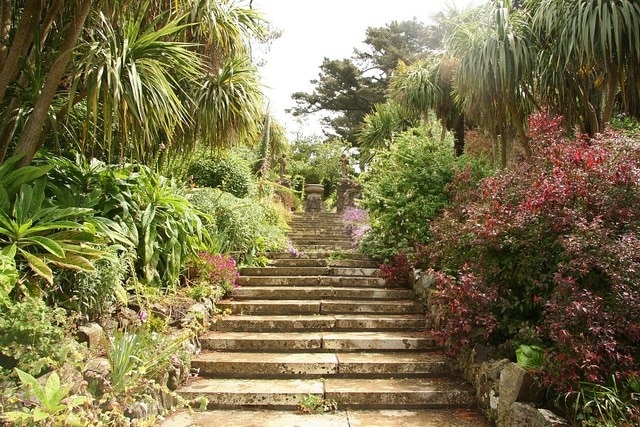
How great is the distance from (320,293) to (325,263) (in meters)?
1.03

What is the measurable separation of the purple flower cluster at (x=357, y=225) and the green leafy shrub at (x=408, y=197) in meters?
0.38

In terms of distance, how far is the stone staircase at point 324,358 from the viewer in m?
3.07

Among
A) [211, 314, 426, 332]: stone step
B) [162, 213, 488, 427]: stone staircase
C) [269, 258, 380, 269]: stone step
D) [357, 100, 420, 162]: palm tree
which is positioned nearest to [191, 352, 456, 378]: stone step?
[162, 213, 488, 427]: stone staircase

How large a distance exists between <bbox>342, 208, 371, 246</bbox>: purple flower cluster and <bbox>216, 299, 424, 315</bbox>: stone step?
209cm

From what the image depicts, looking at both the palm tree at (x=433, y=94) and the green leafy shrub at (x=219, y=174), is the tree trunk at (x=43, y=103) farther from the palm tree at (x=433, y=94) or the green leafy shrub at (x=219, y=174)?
the palm tree at (x=433, y=94)

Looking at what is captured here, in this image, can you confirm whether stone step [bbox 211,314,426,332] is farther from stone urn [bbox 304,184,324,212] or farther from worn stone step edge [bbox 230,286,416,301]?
stone urn [bbox 304,184,324,212]

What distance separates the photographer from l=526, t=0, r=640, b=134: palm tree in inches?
167

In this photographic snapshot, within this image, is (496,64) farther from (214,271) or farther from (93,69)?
(93,69)

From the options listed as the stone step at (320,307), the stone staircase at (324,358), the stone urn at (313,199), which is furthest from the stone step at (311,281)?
the stone urn at (313,199)

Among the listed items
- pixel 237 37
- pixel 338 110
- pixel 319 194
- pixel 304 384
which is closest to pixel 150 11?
pixel 237 37

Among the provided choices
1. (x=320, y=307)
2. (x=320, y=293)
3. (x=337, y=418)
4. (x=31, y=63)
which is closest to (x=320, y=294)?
(x=320, y=293)

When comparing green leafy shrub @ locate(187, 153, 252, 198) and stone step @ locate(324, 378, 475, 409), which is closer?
stone step @ locate(324, 378, 475, 409)

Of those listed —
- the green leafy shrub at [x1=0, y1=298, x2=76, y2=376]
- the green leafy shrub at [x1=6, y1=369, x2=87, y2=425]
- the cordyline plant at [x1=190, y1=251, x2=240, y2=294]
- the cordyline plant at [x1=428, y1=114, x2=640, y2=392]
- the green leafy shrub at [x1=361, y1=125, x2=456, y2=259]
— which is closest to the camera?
the green leafy shrub at [x1=6, y1=369, x2=87, y2=425]

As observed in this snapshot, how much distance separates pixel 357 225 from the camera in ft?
25.6
